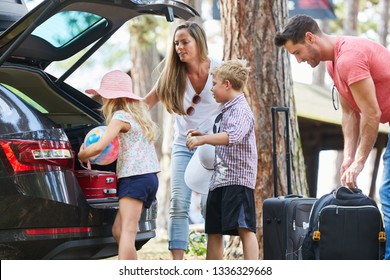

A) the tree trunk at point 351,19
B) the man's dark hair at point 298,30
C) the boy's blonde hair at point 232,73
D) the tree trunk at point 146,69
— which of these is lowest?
the boy's blonde hair at point 232,73

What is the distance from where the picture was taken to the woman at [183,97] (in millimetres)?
6254

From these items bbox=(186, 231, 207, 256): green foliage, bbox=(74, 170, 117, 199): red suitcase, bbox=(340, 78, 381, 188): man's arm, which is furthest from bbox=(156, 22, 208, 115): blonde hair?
bbox=(186, 231, 207, 256): green foliage

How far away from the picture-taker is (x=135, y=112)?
553 cm

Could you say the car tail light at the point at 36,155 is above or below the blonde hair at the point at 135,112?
below

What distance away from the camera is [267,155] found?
790 cm

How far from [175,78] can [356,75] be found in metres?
1.59

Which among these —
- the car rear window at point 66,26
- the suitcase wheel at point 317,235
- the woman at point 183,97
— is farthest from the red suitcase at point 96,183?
the suitcase wheel at point 317,235

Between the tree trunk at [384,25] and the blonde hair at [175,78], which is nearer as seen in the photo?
the blonde hair at [175,78]

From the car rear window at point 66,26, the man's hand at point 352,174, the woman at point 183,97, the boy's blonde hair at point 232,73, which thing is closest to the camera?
the man's hand at point 352,174

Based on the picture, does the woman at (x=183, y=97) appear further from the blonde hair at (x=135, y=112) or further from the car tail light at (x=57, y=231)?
the car tail light at (x=57, y=231)

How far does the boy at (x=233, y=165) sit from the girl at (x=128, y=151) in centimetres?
34

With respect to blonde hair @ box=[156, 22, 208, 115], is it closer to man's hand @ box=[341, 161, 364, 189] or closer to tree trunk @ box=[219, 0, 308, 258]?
man's hand @ box=[341, 161, 364, 189]

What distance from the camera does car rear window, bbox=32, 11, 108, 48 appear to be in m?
6.03
